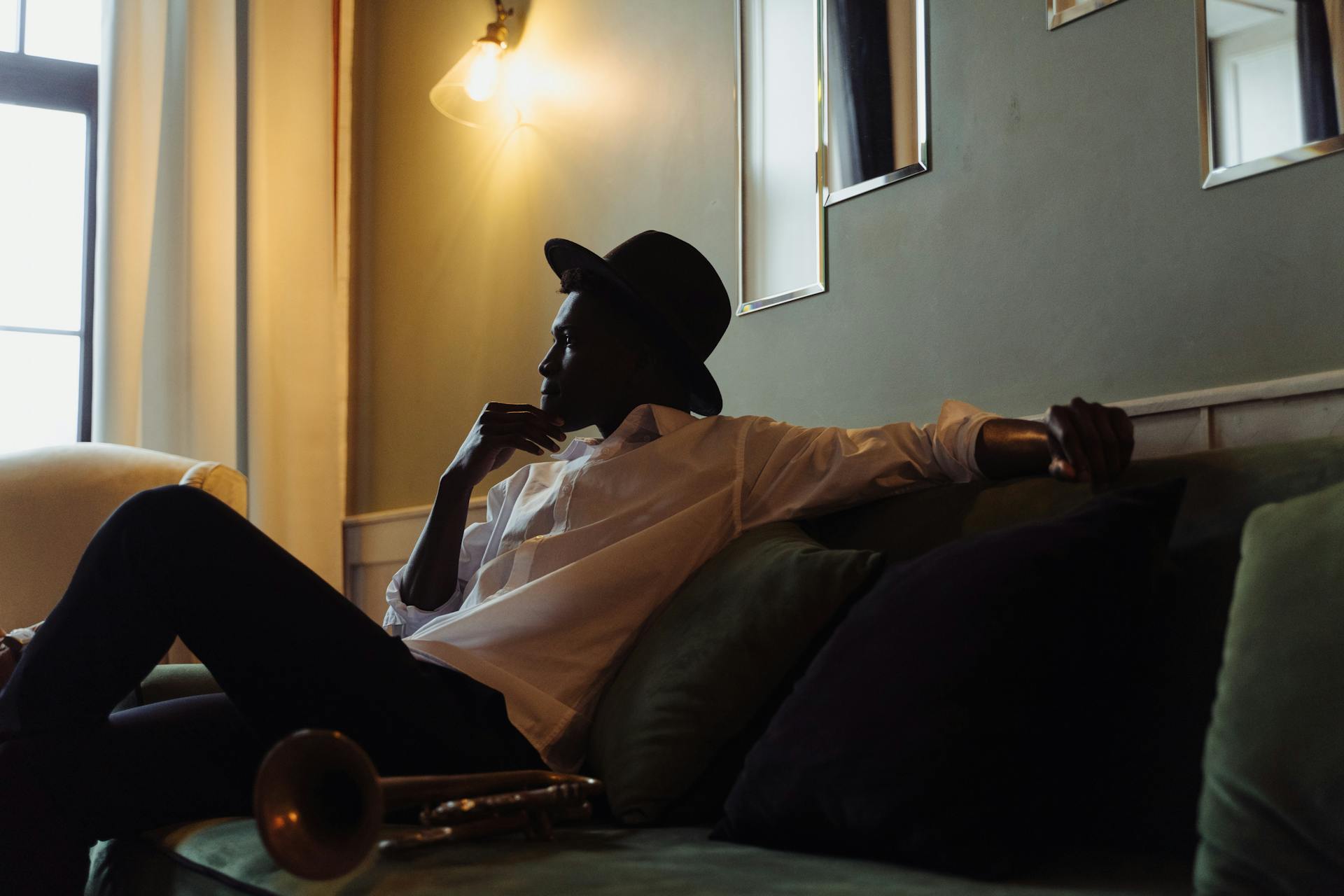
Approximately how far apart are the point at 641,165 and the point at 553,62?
1.70 feet

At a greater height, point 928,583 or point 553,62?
point 553,62

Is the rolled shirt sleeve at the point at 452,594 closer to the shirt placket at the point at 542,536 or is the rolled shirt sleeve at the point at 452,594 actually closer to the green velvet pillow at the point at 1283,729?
the shirt placket at the point at 542,536

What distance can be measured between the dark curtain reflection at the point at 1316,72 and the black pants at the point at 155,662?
124 centimetres

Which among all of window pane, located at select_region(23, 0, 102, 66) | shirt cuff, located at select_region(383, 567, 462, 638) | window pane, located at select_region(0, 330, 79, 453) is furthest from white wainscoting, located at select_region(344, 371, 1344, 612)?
window pane, located at select_region(23, 0, 102, 66)

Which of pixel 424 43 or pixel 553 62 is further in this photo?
pixel 424 43

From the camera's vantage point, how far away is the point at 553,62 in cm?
290

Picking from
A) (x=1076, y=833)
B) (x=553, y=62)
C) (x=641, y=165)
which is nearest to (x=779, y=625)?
(x=1076, y=833)

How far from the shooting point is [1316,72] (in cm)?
138

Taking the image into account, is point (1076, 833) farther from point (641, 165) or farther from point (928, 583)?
point (641, 165)

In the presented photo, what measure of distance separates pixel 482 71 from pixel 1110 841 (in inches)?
97.7

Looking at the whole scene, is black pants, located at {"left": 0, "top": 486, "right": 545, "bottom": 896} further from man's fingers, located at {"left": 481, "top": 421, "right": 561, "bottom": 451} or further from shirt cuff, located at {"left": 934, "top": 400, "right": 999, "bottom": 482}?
shirt cuff, located at {"left": 934, "top": 400, "right": 999, "bottom": 482}

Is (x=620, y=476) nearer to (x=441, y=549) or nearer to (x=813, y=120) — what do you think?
(x=441, y=549)

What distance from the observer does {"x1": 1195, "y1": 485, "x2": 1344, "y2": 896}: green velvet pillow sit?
79 cm

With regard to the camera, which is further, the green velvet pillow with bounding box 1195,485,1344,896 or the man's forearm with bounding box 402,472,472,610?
the man's forearm with bounding box 402,472,472,610
